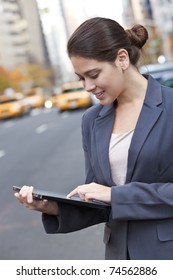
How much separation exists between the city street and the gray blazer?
215 cm

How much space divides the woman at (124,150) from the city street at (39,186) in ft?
7.17

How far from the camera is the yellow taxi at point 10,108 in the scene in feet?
84.1

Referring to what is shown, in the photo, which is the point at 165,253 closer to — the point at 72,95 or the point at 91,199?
the point at 91,199

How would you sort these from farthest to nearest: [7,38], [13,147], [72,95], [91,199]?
[7,38], [72,95], [13,147], [91,199]

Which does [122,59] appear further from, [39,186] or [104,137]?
[39,186]

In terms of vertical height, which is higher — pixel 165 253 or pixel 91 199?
pixel 91 199

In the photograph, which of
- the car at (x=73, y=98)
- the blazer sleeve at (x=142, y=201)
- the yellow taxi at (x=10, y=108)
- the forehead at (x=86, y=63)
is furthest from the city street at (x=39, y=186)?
the yellow taxi at (x=10, y=108)

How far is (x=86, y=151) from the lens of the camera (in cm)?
152

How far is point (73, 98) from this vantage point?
2197 cm

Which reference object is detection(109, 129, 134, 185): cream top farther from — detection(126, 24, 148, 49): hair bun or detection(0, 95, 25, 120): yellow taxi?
detection(0, 95, 25, 120): yellow taxi

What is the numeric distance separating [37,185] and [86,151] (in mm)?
5699

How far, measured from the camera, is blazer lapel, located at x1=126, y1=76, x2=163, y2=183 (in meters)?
1.33

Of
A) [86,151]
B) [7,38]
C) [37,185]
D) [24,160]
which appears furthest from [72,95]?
[7,38]

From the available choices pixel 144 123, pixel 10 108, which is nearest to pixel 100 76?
pixel 144 123
